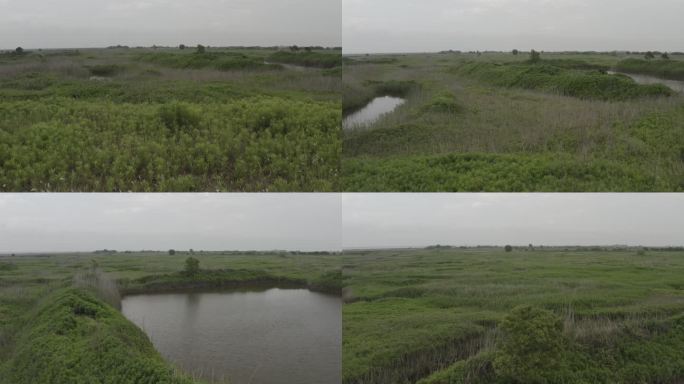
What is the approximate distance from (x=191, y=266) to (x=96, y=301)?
29.4 feet

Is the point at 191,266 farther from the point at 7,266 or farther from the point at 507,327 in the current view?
the point at 507,327

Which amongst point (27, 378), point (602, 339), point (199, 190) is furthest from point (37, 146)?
point (602, 339)

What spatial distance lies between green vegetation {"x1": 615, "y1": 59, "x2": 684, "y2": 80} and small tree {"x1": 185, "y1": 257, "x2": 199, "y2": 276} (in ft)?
85.5

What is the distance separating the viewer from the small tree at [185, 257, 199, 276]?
2336cm

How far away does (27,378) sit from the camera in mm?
10820

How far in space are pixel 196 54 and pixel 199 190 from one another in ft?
38.1

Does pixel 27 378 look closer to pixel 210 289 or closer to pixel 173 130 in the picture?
pixel 173 130

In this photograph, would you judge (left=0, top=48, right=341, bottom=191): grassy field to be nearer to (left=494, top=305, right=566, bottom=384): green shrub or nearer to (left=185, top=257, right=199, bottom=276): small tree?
(left=494, top=305, right=566, bottom=384): green shrub

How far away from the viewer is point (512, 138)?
1083 centimetres

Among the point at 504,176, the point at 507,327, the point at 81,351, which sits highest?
the point at 504,176

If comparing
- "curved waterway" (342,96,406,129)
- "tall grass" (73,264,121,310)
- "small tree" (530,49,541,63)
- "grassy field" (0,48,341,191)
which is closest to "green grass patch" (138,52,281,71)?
"grassy field" (0,48,341,191)

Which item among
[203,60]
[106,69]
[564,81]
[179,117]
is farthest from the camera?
[564,81]

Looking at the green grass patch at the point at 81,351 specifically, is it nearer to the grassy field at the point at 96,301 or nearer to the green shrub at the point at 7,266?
the grassy field at the point at 96,301

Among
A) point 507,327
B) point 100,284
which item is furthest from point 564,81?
point 100,284
